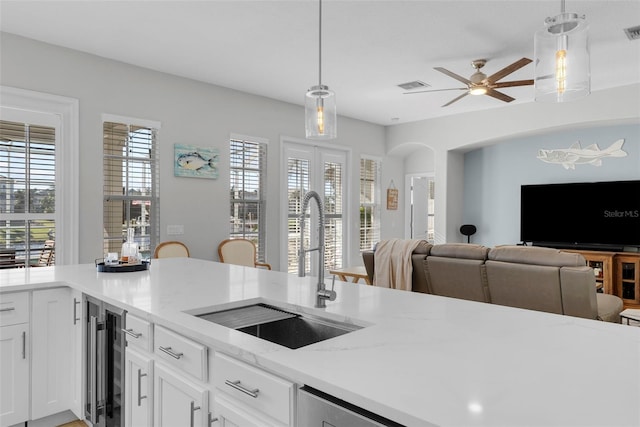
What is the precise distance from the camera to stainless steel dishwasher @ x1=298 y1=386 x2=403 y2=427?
3.11 ft

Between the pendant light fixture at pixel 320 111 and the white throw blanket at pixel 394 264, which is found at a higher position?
the pendant light fixture at pixel 320 111

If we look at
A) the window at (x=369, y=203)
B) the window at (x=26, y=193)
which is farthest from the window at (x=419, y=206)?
the window at (x=26, y=193)

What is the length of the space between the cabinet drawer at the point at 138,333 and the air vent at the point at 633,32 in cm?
438

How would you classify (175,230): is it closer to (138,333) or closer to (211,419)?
(138,333)

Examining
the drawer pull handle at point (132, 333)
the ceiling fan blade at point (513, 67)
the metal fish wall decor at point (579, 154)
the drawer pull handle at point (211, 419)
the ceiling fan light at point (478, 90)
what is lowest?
the drawer pull handle at point (211, 419)

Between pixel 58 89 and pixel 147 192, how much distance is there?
1.29 m

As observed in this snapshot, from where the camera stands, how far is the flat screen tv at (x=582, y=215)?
19.1 ft

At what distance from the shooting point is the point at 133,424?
1.86 meters

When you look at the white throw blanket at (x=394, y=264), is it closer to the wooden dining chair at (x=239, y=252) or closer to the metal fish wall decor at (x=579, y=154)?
the wooden dining chair at (x=239, y=252)

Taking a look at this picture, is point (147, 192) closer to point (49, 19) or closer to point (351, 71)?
point (49, 19)

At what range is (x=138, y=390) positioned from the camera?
183cm

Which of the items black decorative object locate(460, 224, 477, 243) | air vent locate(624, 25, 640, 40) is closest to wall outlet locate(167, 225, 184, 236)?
black decorative object locate(460, 224, 477, 243)

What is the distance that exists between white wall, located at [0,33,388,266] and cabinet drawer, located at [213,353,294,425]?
351 cm

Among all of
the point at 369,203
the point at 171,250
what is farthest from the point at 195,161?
the point at 369,203
